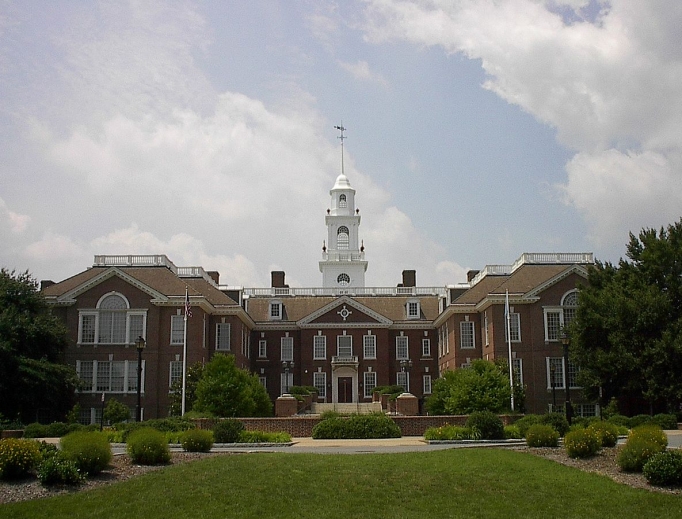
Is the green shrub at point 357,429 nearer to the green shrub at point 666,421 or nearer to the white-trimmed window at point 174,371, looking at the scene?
the green shrub at point 666,421

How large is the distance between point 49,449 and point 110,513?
4.39 meters

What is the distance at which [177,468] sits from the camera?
18938 millimetres

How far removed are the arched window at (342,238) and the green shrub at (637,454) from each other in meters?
62.8

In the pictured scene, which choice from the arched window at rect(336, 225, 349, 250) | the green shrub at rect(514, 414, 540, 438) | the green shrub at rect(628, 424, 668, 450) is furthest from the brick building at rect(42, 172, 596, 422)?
the green shrub at rect(628, 424, 668, 450)

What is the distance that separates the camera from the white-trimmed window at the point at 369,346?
63.2 m

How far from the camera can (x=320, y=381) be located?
63.0m

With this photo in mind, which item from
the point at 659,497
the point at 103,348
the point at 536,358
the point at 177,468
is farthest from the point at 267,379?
the point at 659,497

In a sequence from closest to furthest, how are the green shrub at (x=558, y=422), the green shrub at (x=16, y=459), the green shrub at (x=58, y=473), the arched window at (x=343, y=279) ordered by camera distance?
1. the green shrub at (x=58, y=473)
2. the green shrub at (x=16, y=459)
3. the green shrub at (x=558, y=422)
4. the arched window at (x=343, y=279)

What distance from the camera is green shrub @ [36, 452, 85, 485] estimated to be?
664 inches

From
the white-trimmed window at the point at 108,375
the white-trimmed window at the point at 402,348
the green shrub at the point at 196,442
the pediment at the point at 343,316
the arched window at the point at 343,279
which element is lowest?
the green shrub at the point at 196,442

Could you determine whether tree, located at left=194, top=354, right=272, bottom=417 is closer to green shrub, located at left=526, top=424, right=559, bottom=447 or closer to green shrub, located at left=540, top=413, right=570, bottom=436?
green shrub, located at left=540, top=413, right=570, bottom=436

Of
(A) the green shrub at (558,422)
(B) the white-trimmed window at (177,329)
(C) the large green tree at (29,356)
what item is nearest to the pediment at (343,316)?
(B) the white-trimmed window at (177,329)

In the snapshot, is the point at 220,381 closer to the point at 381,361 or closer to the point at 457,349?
the point at 457,349

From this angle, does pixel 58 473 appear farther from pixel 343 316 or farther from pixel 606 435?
pixel 343 316
